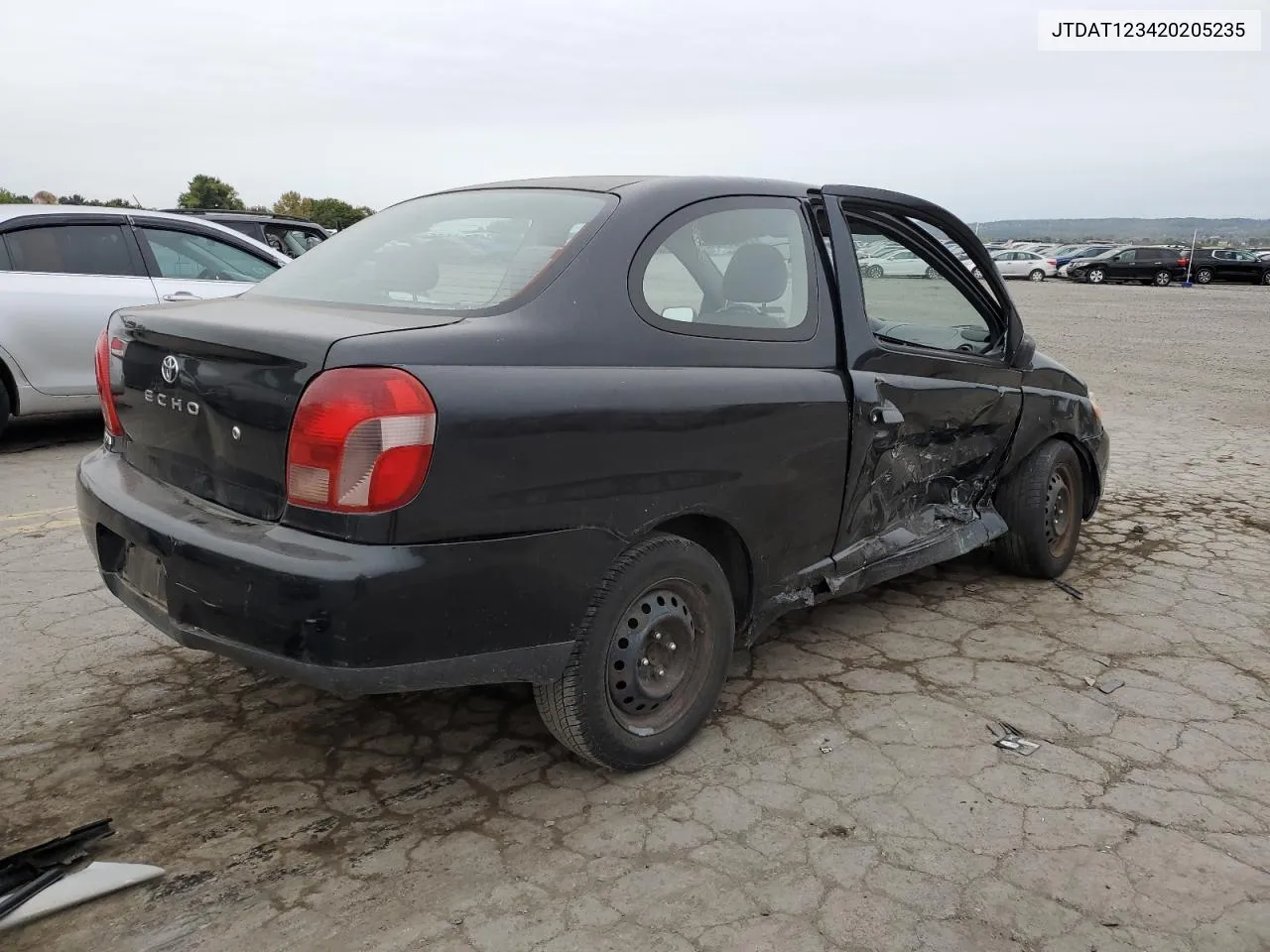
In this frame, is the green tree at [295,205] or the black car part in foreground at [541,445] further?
the green tree at [295,205]

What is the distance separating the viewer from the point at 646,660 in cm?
275

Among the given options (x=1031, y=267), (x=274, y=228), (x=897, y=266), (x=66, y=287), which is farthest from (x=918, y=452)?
(x=1031, y=267)

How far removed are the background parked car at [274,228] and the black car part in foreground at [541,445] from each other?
807 cm

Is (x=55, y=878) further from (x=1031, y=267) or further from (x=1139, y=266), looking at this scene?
(x=1031, y=267)

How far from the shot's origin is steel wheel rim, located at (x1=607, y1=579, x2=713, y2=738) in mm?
2686

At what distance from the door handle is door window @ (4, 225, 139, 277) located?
5.55m

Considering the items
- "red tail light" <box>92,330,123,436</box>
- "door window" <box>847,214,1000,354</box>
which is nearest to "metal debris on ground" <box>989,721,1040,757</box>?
"door window" <box>847,214,1000,354</box>

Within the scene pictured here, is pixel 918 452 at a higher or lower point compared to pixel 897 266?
lower

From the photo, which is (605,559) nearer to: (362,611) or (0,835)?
(362,611)

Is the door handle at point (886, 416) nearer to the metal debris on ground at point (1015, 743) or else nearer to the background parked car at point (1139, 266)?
the metal debris on ground at point (1015, 743)

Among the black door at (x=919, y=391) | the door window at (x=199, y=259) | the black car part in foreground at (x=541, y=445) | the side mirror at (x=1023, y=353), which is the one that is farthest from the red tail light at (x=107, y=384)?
the door window at (x=199, y=259)

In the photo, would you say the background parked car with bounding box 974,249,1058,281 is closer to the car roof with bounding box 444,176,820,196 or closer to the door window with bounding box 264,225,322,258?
the door window with bounding box 264,225,322,258

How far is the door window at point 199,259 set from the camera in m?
7.00

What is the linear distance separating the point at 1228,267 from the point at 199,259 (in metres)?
37.9
